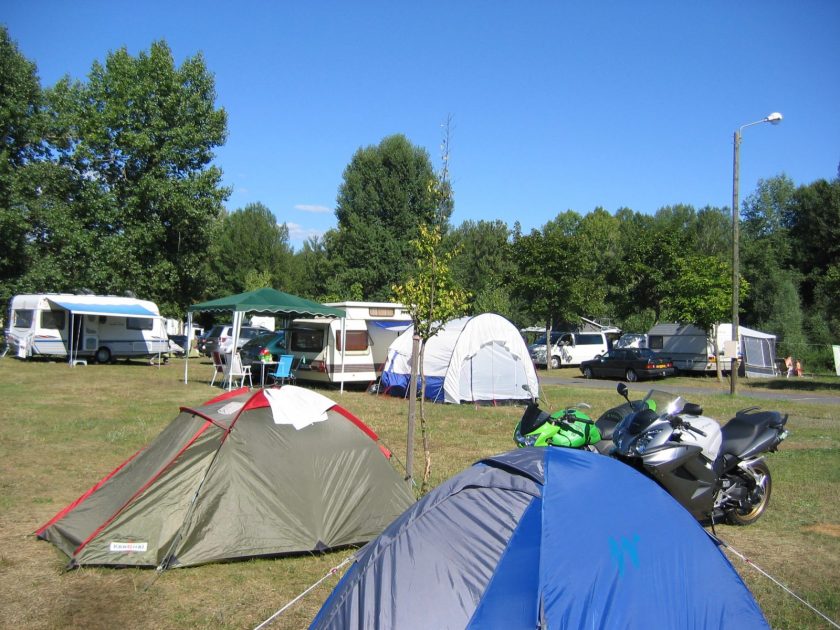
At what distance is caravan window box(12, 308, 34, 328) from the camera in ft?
84.5

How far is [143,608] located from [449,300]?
4.08 m

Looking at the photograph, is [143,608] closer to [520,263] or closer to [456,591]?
[456,591]

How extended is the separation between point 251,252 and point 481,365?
123 feet

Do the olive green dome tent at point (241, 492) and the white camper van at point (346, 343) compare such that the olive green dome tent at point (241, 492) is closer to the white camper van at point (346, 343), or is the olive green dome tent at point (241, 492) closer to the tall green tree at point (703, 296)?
the white camper van at point (346, 343)

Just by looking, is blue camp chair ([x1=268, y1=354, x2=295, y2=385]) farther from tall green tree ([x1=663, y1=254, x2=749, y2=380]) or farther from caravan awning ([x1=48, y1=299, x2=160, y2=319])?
tall green tree ([x1=663, y1=254, x2=749, y2=380])

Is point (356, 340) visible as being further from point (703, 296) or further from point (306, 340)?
point (703, 296)

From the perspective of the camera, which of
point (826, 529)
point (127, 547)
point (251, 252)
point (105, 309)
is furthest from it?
point (251, 252)

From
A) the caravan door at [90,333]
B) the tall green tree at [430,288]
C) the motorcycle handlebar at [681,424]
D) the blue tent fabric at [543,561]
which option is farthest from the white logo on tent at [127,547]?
the caravan door at [90,333]

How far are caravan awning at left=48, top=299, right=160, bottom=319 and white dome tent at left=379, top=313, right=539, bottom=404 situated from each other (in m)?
14.5

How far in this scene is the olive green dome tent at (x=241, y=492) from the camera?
5.55 meters

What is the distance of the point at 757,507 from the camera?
697 cm

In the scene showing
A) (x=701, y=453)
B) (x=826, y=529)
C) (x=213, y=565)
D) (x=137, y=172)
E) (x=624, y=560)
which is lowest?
(x=213, y=565)

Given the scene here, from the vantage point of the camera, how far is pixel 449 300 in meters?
7.34

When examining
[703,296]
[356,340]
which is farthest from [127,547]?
[703,296]
